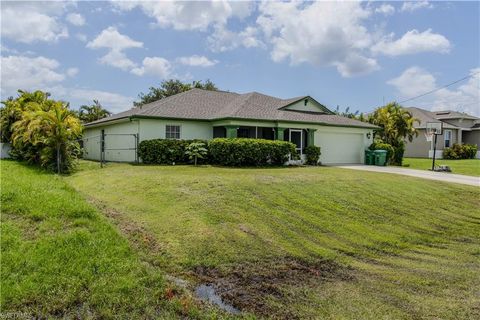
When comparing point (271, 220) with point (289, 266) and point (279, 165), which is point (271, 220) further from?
point (279, 165)

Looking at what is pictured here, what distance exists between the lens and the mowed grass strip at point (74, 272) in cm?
497

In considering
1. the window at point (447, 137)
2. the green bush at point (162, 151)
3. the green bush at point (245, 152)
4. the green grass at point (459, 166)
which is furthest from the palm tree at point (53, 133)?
the window at point (447, 137)

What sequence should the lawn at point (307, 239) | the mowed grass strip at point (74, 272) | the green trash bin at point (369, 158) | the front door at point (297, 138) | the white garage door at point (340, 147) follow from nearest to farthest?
the mowed grass strip at point (74, 272)
the lawn at point (307, 239)
the front door at point (297, 138)
the white garage door at point (340, 147)
the green trash bin at point (369, 158)

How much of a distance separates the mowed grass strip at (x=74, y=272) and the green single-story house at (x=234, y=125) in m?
12.3

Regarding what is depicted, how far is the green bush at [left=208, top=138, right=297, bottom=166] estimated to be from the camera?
18312mm

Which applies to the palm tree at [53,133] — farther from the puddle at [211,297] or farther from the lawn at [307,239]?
the puddle at [211,297]

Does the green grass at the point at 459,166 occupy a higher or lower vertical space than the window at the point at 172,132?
lower

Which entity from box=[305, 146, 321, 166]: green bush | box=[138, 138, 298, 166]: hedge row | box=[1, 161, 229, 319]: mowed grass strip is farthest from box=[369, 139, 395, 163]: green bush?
box=[1, 161, 229, 319]: mowed grass strip

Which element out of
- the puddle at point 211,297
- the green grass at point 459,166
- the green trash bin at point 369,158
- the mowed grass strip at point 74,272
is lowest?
the puddle at point 211,297

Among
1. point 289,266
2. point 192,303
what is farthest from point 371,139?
point 192,303

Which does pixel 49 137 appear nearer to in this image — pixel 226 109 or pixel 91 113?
pixel 226 109

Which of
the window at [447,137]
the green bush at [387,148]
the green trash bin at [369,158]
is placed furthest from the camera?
the window at [447,137]

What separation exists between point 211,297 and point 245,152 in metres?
12.9

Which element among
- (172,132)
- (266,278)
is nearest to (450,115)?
(172,132)
